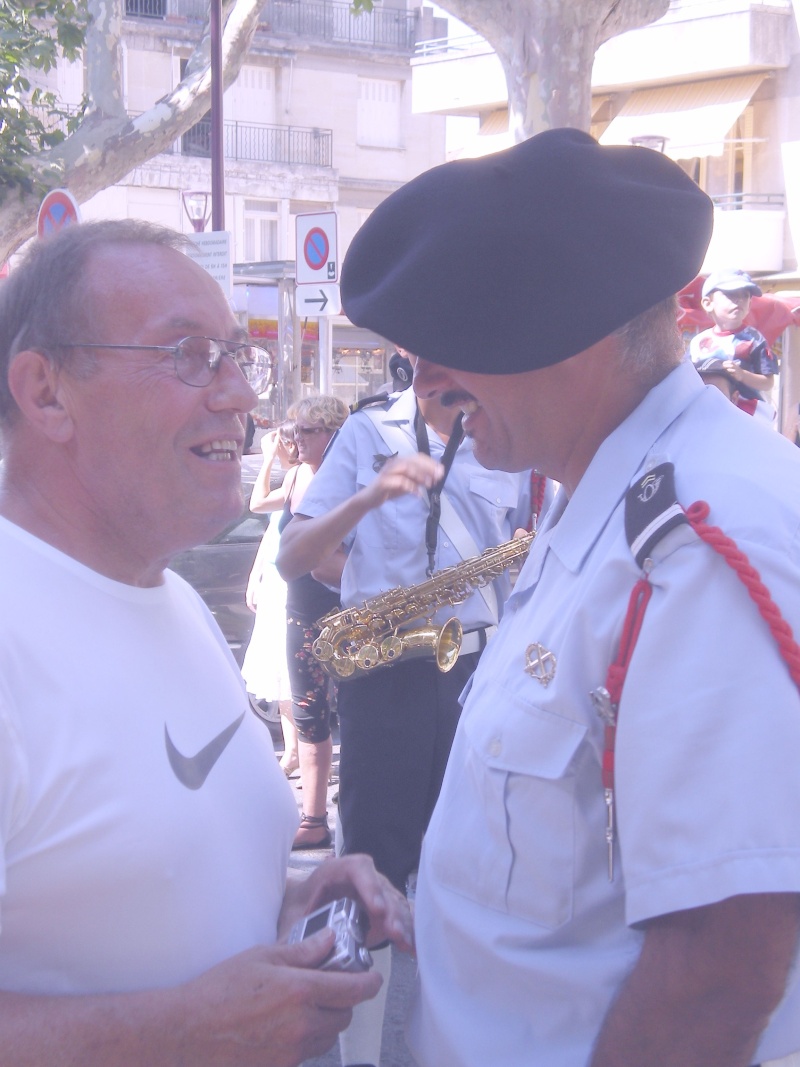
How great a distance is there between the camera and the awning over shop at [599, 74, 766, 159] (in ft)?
65.0

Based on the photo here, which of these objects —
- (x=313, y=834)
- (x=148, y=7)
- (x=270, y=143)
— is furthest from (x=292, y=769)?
(x=148, y=7)

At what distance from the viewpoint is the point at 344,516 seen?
11.1 feet

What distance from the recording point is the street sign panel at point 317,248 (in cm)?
960

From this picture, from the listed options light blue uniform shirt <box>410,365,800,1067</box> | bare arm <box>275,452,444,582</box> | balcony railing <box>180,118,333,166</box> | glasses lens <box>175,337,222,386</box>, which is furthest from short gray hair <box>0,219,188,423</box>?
balcony railing <box>180,118,333,166</box>

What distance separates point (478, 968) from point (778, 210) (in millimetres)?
21376

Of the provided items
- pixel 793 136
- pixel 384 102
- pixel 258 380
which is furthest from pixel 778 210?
pixel 258 380

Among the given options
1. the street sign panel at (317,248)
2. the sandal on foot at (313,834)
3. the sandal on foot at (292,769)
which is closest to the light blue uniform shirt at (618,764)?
the sandal on foot at (313,834)

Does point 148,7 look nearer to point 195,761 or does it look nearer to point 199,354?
point 199,354

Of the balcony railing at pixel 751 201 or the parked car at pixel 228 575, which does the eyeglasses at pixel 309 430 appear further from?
the balcony railing at pixel 751 201

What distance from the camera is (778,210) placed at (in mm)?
20672

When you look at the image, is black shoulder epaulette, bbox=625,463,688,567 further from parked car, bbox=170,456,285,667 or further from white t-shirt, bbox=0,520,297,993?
parked car, bbox=170,456,285,667

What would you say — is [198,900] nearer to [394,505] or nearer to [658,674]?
[658,674]

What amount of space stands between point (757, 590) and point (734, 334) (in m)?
6.29

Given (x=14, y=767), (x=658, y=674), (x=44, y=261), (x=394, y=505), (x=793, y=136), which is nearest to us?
(x=658, y=674)
